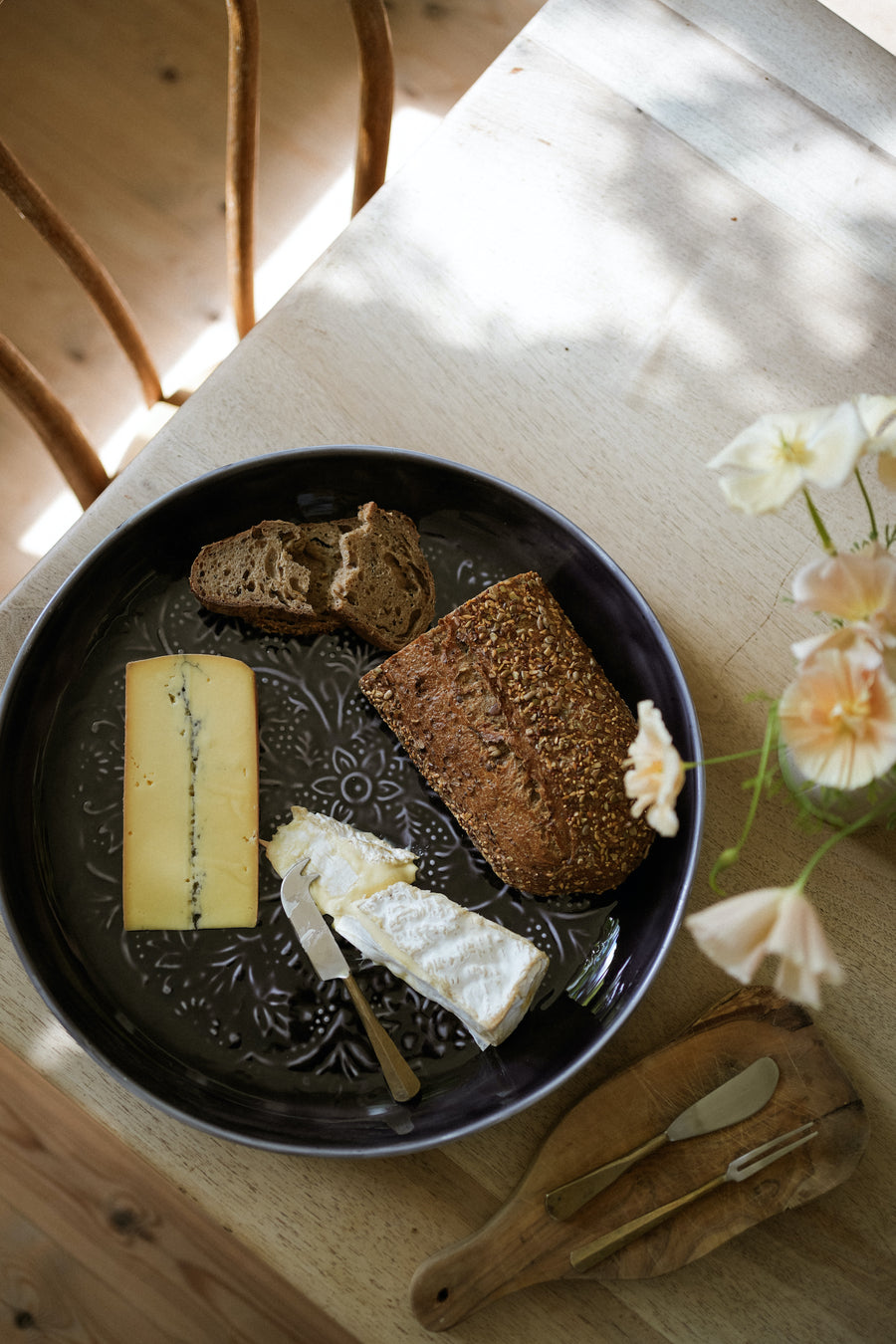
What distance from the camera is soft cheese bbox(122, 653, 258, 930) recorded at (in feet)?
3.06

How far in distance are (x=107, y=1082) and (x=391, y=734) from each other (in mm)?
437

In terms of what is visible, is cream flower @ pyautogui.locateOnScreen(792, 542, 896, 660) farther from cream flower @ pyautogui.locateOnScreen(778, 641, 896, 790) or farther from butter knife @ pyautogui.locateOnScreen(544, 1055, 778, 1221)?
butter knife @ pyautogui.locateOnScreen(544, 1055, 778, 1221)

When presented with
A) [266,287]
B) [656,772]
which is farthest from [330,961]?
[266,287]

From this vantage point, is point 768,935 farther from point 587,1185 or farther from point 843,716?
point 587,1185

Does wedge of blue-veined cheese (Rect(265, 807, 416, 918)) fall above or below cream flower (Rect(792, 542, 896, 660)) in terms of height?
below

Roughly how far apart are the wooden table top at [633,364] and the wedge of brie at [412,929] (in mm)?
128

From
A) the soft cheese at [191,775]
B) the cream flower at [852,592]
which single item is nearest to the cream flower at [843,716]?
the cream flower at [852,592]

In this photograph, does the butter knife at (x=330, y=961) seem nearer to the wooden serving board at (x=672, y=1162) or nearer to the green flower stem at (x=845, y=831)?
the wooden serving board at (x=672, y=1162)

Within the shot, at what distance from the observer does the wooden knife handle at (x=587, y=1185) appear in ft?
2.79

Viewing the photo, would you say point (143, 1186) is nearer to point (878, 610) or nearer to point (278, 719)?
point (278, 719)

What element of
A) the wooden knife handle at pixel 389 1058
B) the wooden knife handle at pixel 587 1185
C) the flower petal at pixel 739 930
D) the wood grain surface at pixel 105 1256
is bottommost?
the wood grain surface at pixel 105 1256

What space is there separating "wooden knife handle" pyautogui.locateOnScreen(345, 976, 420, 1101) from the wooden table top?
8cm

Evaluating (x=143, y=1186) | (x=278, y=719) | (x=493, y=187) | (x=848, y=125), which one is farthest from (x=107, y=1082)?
(x=848, y=125)

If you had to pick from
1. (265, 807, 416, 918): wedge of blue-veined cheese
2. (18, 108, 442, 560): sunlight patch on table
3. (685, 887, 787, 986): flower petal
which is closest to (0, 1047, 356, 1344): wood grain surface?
(265, 807, 416, 918): wedge of blue-veined cheese
